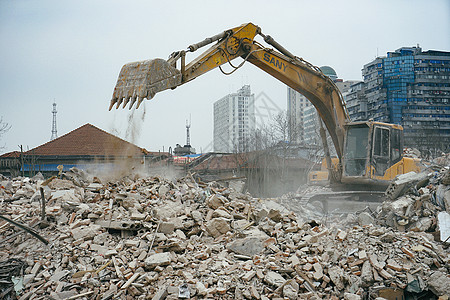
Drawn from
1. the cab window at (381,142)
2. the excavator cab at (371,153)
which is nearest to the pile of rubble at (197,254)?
the excavator cab at (371,153)

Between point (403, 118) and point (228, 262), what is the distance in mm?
50100

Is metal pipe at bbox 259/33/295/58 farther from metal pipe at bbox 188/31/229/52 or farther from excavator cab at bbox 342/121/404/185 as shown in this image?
excavator cab at bbox 342/121/404/185

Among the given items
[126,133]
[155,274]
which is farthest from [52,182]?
[155,274]

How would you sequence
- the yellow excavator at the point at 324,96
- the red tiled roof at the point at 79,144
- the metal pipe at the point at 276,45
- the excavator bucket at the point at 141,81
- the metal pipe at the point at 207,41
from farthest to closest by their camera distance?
the red tiled roof at the point at 79,144 → the metal pipe at the point at 276,45 → the yellow excavator at the point at 324,96 → the metal pipe at the point at 207,41 → the excavator bucket at the point at 141,81

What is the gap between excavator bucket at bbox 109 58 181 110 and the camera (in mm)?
6184

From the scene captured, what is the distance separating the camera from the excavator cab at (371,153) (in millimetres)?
9953

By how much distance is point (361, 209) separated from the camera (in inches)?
396

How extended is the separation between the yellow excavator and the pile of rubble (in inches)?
96.6

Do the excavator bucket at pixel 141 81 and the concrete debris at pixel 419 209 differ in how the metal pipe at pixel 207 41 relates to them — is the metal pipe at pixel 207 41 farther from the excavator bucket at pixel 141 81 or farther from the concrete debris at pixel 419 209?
the concrete debris at pixel 419 209

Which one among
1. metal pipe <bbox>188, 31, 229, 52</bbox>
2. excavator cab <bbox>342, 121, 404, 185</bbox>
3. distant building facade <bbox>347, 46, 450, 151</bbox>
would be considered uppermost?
distant building facade <bbox>347, 46, 450, 151</bbox>

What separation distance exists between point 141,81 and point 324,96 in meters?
5.67

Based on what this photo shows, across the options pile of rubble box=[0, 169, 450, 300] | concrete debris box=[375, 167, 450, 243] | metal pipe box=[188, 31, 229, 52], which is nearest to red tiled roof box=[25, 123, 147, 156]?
metal pipe box=[188, 31, 229, 52]

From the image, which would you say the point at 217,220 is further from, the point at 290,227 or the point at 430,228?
the point at 430,228

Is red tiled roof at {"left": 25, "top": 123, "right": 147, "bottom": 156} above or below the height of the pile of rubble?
above
